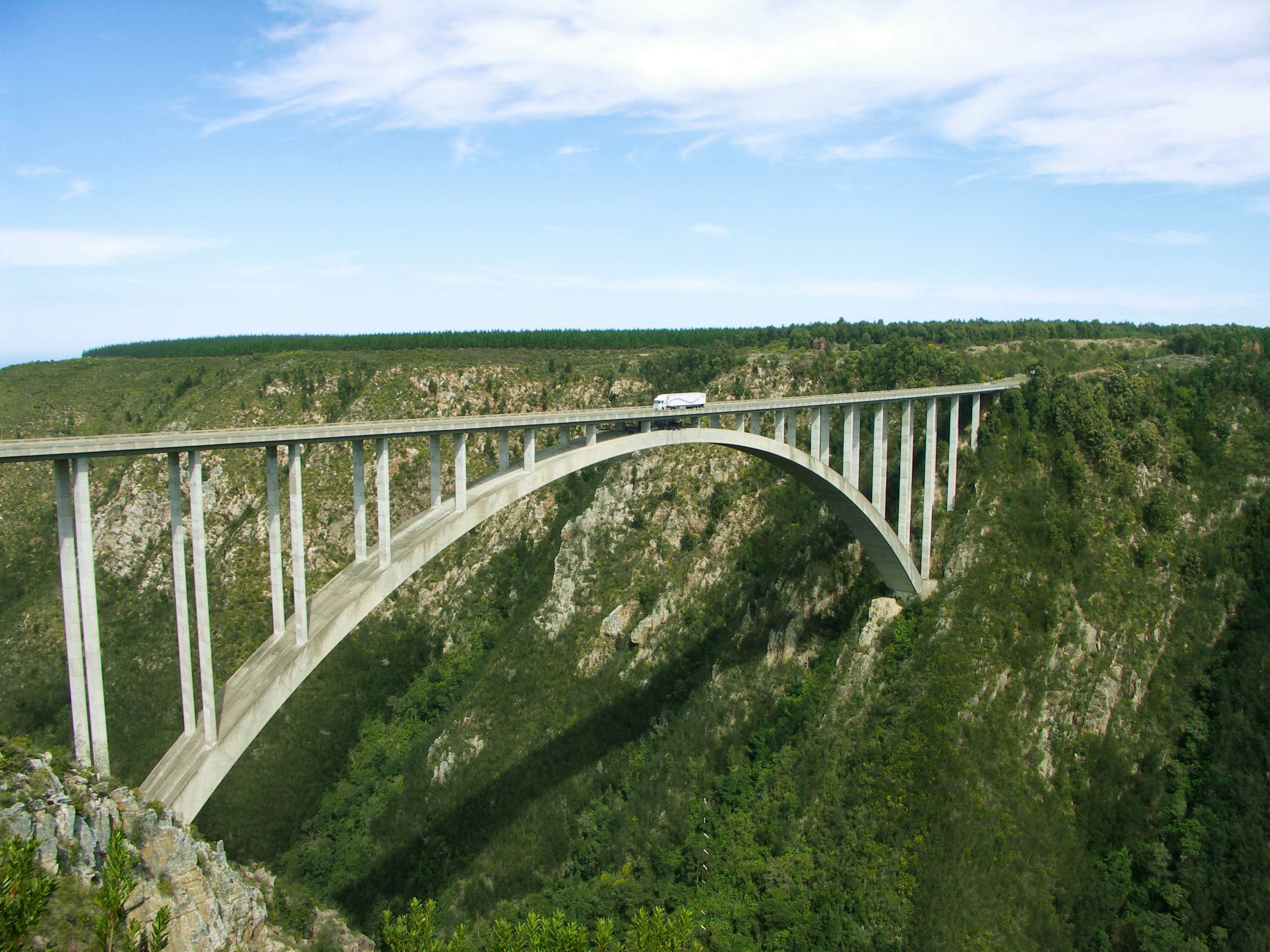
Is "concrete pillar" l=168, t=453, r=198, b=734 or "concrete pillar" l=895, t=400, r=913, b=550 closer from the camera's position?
"concrete pillar" l=168, t=453, r=198, b=734

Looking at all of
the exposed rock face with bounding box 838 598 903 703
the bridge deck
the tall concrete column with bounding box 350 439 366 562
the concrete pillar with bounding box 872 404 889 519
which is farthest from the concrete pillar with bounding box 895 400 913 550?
the tall concrete column with bounding box 350 439 366 562

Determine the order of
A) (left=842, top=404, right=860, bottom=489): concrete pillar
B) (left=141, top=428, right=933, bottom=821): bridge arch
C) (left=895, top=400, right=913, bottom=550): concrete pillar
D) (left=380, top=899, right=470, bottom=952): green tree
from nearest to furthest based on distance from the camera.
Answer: (left=141, top=428, right=933, bottom=821): bridge arch
(left=380, top=899, right=470, bottom=952): green tree
(left=842, top=404, right=860, bottom=489): concrete pillar
(left=895, top=400, right=913, bottom=550): concrete pillar

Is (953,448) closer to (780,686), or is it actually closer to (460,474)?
(780,686)

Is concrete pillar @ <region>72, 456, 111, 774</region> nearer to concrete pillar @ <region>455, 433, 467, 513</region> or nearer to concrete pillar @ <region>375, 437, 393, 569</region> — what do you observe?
concrete pillar @ <region>375, 437, 393, 569</region>

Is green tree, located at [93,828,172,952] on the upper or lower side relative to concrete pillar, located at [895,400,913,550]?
lower

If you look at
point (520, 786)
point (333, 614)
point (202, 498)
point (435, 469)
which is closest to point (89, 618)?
point (333, 614)

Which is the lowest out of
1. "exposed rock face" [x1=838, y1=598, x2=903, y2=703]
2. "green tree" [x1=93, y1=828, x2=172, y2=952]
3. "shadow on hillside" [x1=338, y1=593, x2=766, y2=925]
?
"shadow on hillside" [x1=338, y1=593, x2=766, y2=925]

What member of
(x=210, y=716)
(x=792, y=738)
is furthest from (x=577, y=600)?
(x=210, y=716)

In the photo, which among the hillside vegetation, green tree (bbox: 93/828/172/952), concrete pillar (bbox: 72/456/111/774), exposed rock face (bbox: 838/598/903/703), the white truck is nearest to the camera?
green tree (bbox: 93/828/172/952)
